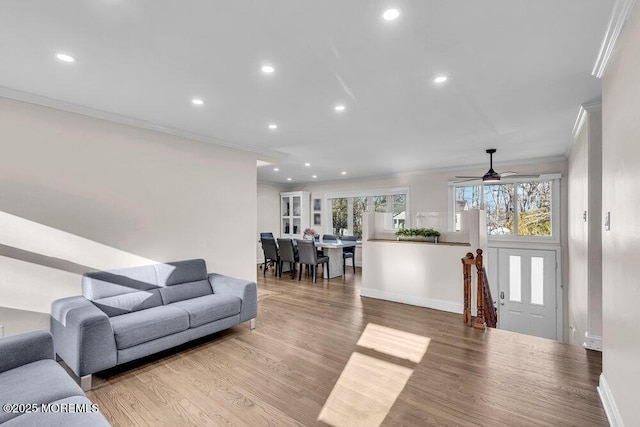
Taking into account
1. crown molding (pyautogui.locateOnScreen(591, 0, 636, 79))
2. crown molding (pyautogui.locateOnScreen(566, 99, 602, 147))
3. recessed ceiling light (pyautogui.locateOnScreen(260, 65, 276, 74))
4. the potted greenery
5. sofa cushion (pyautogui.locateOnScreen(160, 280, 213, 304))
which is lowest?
sofa cushion (pyautogui.locateOnScreen(160, 280, 213, 304))

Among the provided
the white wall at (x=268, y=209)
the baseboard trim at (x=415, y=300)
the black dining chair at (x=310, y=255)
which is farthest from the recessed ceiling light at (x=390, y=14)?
the white wall at (x=268, y=209)

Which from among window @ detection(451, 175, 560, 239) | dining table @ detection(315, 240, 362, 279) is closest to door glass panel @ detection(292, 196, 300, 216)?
dining table @ detection(315, 240, 362, 279)

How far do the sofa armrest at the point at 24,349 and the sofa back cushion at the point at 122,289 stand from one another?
0.88 metres

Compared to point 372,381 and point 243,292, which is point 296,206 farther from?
point 372,381

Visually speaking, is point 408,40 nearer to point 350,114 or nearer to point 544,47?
point 544,47

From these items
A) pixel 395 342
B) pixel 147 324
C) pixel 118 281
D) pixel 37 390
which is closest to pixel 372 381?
pixel 395 342

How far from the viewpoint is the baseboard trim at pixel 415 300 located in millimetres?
4411

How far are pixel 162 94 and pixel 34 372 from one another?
237 cm

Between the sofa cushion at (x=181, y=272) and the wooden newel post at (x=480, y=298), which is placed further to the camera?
the wooden newel post at (x=480, y=298)

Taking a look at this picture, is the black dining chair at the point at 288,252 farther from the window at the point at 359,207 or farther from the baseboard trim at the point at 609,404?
the baseboard trim at the point at 609,404

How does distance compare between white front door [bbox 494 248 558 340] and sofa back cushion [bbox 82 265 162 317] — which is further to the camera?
white front door [bbox 494 248 558 340]

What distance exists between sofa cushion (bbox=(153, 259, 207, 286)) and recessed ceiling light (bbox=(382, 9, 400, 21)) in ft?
11.4

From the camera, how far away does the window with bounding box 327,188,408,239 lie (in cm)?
789

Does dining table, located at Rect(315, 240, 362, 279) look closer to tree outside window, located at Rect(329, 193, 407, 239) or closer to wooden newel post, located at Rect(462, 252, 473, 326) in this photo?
tree outside window, located at Rect(329, 193, 407, 239)
